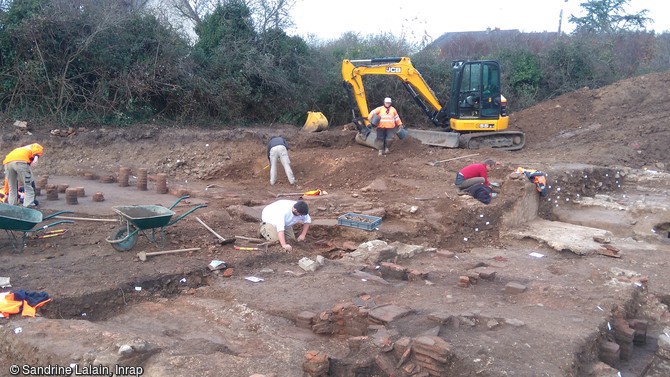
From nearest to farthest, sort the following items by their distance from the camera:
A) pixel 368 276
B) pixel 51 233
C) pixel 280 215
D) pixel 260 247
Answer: pixel 368 276 → pixel 280 215 → pixel 260 247 → pixel 51 233

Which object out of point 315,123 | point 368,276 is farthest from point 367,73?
point 368,276

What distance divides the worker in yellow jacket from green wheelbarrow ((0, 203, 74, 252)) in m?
1.76

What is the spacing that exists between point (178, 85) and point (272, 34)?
14.6 ft

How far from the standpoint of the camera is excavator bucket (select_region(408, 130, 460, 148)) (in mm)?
16125

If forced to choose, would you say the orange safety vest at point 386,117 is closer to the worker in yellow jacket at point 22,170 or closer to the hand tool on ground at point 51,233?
the worker in yellow jacket at point 22,170

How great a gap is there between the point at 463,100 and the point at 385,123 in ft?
8.92

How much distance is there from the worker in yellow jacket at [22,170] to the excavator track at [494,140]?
35.9 ft

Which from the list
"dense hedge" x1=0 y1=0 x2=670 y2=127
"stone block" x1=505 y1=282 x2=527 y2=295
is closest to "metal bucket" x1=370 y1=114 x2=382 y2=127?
"dense hedge" x1=0 y1=0 x2=670 y2=127

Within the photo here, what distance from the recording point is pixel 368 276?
23.8ft

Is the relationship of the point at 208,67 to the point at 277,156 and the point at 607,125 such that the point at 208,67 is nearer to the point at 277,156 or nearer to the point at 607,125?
the point at 277,156

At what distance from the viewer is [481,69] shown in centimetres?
1591

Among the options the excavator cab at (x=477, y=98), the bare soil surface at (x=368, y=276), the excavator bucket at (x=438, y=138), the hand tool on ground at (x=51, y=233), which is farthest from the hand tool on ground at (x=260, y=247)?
the excavator cab at (x=477, y=98)

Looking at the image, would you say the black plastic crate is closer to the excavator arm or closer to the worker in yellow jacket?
the worker in yellow jacket

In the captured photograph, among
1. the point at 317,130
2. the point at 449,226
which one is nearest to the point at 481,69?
the point at 317,130
